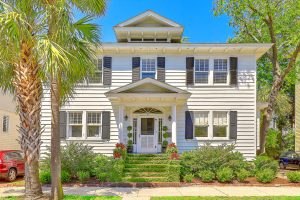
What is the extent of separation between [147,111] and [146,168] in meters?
3.66

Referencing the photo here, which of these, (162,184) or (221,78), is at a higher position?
(221,78)

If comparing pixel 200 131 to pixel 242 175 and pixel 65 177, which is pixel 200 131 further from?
pixel 65 177

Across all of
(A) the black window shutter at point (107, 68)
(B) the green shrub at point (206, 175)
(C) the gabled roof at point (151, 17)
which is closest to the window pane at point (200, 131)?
(B) the green shrub at point (206, 175)

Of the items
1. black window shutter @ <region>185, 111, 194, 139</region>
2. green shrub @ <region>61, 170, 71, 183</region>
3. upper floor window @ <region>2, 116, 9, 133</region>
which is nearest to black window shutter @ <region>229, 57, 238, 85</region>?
black window shutter @ <region>185, 111, 194, 139</region>

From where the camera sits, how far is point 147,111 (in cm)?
1778

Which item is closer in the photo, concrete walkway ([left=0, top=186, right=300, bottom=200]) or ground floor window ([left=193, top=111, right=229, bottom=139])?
concrete walkway ([left=0, top=186, right=300, bottom=200])

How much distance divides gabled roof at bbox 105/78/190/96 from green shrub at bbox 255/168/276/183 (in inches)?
209

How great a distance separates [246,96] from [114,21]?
9.04 m

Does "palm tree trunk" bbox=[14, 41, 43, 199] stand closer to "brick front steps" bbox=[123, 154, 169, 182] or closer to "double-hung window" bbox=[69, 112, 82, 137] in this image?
A: "brick front steps" bbox=[123, 154, 169, 182]

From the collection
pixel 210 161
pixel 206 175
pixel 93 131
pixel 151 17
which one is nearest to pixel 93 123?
pixel 93 131

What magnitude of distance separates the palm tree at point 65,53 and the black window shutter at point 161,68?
6401 millimetres

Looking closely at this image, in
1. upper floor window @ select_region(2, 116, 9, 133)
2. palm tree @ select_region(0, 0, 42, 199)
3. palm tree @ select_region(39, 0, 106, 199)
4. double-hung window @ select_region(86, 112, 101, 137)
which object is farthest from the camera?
upper floor window @ select_region(2, 116, 9, 133)

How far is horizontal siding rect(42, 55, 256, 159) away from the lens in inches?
680

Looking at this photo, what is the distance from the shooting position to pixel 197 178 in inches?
577
